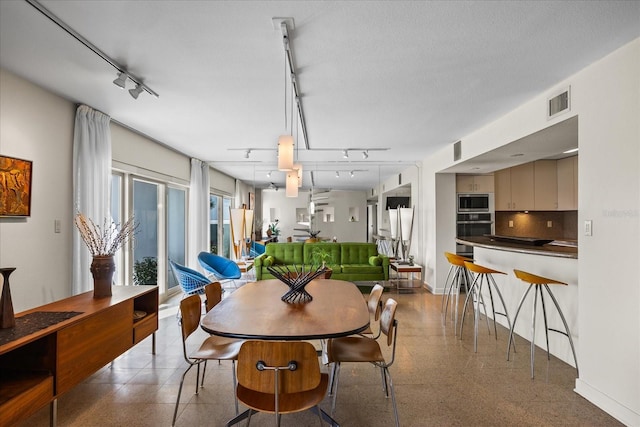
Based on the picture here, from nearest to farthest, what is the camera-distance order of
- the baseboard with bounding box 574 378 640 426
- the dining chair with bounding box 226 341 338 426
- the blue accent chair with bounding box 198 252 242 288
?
the dining chair with bounding box 226 341 338 426 → the baseboard with bounding box 574 378 640 426 → the blue accent chair with bounding box 198 252 242 288

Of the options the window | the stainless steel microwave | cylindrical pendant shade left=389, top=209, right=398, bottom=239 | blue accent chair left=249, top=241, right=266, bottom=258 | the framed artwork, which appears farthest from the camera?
→ blue accent chair left=249, top=241, right=266, bottom=258

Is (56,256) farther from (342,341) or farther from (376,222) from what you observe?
(376,222)

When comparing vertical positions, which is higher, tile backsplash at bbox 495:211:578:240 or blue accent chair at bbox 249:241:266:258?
tile backsplash at bbox 495:211:578:240

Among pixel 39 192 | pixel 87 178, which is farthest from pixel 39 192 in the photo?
pixel 87 178

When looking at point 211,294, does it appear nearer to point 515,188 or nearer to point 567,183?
point 515,188

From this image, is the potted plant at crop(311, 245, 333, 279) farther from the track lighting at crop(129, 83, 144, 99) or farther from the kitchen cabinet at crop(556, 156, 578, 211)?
the track lighting at crop(129, 83, 144, 99)

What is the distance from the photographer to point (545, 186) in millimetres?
6191

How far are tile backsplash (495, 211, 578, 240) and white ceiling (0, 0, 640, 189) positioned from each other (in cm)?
307

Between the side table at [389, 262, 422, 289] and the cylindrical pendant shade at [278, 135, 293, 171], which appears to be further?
the side table at [389, 262, 422, 289]

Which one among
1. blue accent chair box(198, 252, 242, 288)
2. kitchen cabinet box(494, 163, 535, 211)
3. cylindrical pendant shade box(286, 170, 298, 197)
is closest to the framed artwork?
blue accent chair box(198, 252, 242, 288)

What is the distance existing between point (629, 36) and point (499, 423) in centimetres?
270

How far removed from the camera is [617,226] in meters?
2.44

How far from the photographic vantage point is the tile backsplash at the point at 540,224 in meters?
6.38

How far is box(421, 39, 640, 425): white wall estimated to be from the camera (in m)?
2.32
